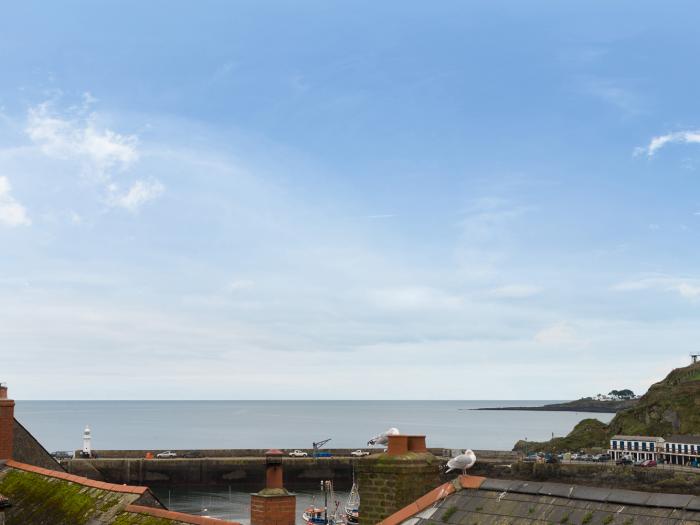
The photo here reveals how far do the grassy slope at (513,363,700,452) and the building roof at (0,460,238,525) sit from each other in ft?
337

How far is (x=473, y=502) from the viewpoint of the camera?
12.8 meters

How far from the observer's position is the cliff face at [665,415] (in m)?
118

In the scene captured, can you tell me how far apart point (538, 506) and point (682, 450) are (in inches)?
3617

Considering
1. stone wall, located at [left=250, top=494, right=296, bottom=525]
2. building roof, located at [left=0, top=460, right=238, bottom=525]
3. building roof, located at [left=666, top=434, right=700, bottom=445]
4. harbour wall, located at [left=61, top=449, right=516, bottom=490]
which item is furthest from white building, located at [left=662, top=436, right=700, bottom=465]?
building roof, located at [left=0, top=460, right=238, bottom=525]

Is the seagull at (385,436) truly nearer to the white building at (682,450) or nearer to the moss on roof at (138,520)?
the moss on roof at (138,520)

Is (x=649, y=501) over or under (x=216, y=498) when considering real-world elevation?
over

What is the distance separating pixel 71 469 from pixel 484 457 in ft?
155

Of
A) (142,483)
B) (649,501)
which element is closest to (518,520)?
(649,501)

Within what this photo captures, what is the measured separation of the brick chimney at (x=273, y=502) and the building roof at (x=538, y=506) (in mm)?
4035

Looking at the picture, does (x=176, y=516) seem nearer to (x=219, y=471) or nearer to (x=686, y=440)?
(x=219, y=471)

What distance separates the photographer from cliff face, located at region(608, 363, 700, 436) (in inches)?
4633

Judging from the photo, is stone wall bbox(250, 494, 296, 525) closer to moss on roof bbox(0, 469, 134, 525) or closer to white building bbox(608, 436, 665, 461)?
moss on roof bbox(0, 469, 134, 525)

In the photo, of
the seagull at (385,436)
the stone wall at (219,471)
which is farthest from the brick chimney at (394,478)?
the stone wall at (219,471)

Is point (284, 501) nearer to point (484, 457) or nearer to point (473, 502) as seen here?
point (473, 502)
